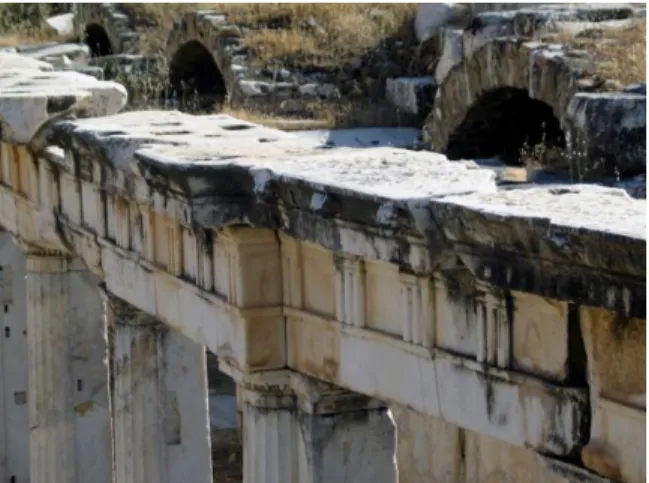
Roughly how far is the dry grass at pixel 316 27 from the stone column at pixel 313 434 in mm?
13806

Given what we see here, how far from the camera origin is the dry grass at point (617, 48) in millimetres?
16141

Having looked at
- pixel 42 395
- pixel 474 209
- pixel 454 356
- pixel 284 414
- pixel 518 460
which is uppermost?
pixel 474 209

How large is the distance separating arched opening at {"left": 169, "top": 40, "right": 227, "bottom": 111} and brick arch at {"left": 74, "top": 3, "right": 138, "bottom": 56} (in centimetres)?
108

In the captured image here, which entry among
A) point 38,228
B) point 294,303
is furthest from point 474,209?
point 38,228

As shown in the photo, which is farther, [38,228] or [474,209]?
[38,228]

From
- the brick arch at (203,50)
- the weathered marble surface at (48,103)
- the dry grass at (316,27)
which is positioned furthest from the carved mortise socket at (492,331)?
the dry grass at (316,27)

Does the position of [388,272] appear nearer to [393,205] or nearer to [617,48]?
[393,205]

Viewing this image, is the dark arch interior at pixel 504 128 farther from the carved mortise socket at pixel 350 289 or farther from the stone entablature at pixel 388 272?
the carved mortise socket at pixel 350 289

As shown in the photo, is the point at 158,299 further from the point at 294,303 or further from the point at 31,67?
the point at 31,67

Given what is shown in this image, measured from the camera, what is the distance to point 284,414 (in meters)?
9.08

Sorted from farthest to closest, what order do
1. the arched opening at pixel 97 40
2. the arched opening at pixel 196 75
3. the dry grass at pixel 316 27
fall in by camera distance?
1. the arched opening at pixel 97 40
2. the arched opening at pixel 196 75
3. the dry grass at pixel 316 27

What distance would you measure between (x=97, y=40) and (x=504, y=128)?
37.0 ft

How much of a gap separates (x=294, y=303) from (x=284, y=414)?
0.53 metres

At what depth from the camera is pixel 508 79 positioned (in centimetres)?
1750
